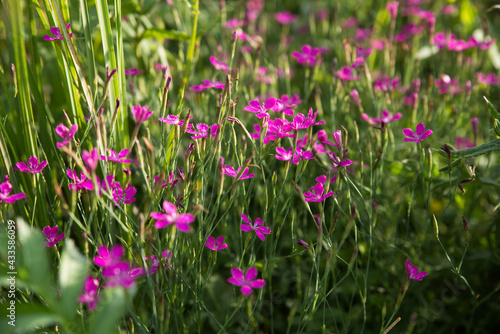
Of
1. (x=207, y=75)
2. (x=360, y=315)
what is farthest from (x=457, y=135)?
(x=207, y=75)

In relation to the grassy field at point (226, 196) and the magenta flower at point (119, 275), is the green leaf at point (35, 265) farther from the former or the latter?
the magenta flower at point (119, 275)

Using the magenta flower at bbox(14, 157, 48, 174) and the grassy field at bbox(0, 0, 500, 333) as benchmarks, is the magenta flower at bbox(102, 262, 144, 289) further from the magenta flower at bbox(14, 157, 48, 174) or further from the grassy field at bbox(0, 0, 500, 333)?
the magenta flower at bbox(14, 157, 48, 174)

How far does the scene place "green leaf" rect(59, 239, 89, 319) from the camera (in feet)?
1.71

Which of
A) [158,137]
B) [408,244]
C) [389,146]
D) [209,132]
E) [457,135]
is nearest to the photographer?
[209,132]

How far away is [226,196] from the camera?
3.51 feet

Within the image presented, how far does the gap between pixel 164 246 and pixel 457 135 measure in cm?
122

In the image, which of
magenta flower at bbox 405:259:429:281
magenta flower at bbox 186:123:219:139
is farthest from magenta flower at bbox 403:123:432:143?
magenta flower at bbox 186:123:219:139

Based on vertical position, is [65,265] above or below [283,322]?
above

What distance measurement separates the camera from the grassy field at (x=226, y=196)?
30.6 inches

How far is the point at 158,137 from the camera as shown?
1437 millimetres

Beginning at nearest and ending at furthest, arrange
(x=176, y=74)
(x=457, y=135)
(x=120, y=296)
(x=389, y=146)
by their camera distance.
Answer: (x=120, y=296) < (x=389, y=146) < (x=457, y=135) < (x=176, y=74)

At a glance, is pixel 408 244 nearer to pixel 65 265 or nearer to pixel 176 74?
pixel 65 265

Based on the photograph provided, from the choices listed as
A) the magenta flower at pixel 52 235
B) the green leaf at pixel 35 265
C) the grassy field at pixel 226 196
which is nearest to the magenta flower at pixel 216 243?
the grassy field at pixel 226 196

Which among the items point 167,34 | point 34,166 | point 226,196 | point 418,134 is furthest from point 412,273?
point 167,34
